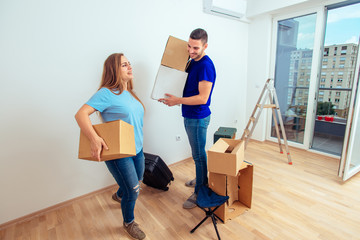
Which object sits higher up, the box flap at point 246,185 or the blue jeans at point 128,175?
the blue jeans at point 128,175

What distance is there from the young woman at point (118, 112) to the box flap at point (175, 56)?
443 millimetres

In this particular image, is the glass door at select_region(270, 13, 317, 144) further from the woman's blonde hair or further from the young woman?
the woman's blonde hair

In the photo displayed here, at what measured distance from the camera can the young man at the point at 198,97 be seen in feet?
5.15

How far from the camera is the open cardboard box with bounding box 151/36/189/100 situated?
173 cm

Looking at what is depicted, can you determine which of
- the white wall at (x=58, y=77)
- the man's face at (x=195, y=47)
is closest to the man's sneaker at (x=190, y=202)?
the white wall at (x=58, y=77)

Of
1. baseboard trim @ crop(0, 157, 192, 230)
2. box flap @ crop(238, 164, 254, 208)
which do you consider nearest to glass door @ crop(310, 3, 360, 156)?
box flap @ crop(238, 164, 254, 208)

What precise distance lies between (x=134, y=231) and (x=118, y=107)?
3.30ft

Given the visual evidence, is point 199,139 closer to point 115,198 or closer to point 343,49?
point 115,198

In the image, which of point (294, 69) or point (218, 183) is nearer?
point (218, 183)

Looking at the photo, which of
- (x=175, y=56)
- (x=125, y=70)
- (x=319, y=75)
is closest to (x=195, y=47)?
(x=175, y=56)

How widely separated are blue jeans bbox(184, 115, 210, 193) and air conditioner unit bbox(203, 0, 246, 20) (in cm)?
177

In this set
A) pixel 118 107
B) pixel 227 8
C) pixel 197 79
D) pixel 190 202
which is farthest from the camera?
pixel 227 8

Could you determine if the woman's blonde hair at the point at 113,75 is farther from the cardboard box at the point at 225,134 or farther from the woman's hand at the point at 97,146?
the cardboard box at the point at 225,134

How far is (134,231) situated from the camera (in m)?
1.53
